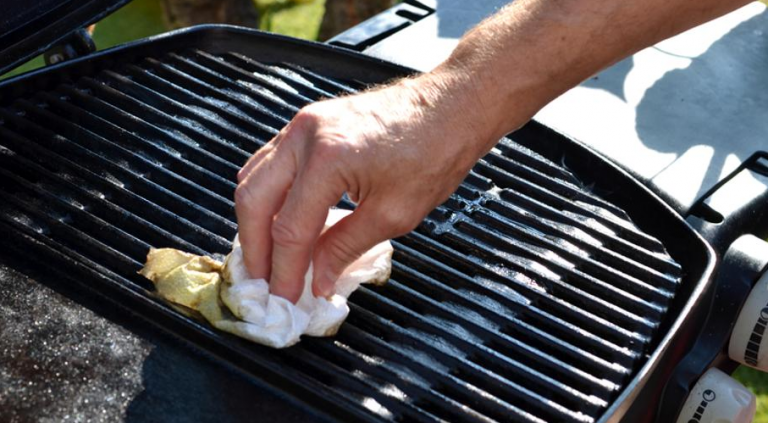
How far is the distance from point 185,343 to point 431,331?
39 cm

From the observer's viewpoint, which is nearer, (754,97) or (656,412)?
(656,412)

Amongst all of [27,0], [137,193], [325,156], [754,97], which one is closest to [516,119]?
[325,156]

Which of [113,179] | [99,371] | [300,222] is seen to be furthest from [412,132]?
[113,179]

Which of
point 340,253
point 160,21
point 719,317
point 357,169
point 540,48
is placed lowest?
point 160,21

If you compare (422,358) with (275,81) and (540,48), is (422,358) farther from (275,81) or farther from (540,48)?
(275,81)

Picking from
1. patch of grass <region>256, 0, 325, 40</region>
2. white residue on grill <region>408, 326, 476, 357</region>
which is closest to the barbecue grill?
white residue on grill <region>408, 326, 476, 357</region>

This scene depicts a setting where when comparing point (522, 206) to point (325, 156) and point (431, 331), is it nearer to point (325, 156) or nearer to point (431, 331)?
point (431, 331)

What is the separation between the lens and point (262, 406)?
130 cm

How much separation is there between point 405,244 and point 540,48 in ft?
1.50

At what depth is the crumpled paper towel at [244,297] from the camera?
53.9 inches

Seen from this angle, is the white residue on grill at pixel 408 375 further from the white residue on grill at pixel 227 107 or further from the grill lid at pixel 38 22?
the grill lid at pixel 38 22

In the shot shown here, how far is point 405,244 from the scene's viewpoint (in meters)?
1.63

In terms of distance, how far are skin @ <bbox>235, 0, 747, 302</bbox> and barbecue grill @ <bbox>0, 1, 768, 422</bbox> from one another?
0.59 feet

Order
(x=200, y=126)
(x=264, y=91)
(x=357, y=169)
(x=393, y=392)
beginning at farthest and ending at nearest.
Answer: (x=264, y=91), (x=200, y=126), (x=393, y=392), (x=357, y=169)
